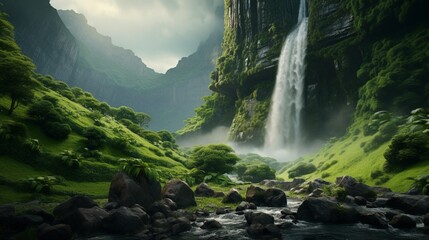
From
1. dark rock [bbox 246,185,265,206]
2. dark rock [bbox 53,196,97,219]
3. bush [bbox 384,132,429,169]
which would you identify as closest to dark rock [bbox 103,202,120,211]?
dark rock [bbox 53,196,97,219]

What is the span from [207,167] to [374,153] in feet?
82.9

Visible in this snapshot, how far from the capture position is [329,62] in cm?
7581

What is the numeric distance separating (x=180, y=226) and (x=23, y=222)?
26.8 ft

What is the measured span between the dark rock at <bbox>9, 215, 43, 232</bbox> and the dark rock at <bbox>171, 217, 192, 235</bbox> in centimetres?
724

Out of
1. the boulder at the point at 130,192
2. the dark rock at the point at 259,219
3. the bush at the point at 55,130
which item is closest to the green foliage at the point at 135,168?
the boulder at the point at 130,192

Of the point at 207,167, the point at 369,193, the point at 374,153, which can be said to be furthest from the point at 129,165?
the point at 374,153

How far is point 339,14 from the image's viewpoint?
7369 centimetres

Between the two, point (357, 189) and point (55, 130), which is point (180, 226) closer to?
point (357, 189)

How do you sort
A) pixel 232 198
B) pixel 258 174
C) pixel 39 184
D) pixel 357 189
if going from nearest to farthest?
pixel 39 184 → pixel 232 198 → pixel 357 189 → pixel 258 174

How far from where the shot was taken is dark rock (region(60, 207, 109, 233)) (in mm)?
16234

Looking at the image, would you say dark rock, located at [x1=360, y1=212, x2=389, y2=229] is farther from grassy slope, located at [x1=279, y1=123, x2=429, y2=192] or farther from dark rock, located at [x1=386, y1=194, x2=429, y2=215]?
grassy slope, located at [x1=279, y1=123, x2=429, y2=192]

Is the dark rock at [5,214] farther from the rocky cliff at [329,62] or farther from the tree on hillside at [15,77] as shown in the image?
the rocky cliff at [329,62]

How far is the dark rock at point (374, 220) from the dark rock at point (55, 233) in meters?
16.5

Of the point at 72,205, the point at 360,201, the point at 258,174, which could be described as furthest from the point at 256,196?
the point at 258,174
